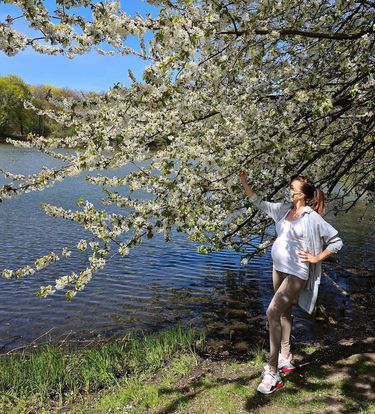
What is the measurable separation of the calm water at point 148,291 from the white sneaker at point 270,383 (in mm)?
3697

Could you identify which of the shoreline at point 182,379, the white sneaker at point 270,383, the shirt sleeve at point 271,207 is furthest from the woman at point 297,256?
the shoreline at point 182,379

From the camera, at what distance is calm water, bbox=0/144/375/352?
10289 millimetres

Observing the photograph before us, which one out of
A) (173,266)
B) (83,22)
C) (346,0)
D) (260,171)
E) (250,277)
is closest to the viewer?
(83,22)

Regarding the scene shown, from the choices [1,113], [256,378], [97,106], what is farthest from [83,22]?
[1,113]

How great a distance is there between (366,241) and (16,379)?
17.1 meters

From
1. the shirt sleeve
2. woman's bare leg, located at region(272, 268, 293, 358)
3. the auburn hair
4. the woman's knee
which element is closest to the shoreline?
woman's bare leg, located at region(272, 268, 293, 358)

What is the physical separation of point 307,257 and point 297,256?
0.43 ft

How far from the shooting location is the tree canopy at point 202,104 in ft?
14.5

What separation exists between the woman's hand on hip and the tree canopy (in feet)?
4.76

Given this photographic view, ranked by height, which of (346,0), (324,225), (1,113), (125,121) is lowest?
(324,225)

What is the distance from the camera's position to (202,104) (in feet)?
21.1

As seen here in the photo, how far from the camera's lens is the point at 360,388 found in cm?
544

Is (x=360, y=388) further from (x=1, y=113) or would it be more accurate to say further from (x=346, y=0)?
(x=1, y=113)

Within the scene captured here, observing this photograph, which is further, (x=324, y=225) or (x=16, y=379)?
(x=16, y=379)
